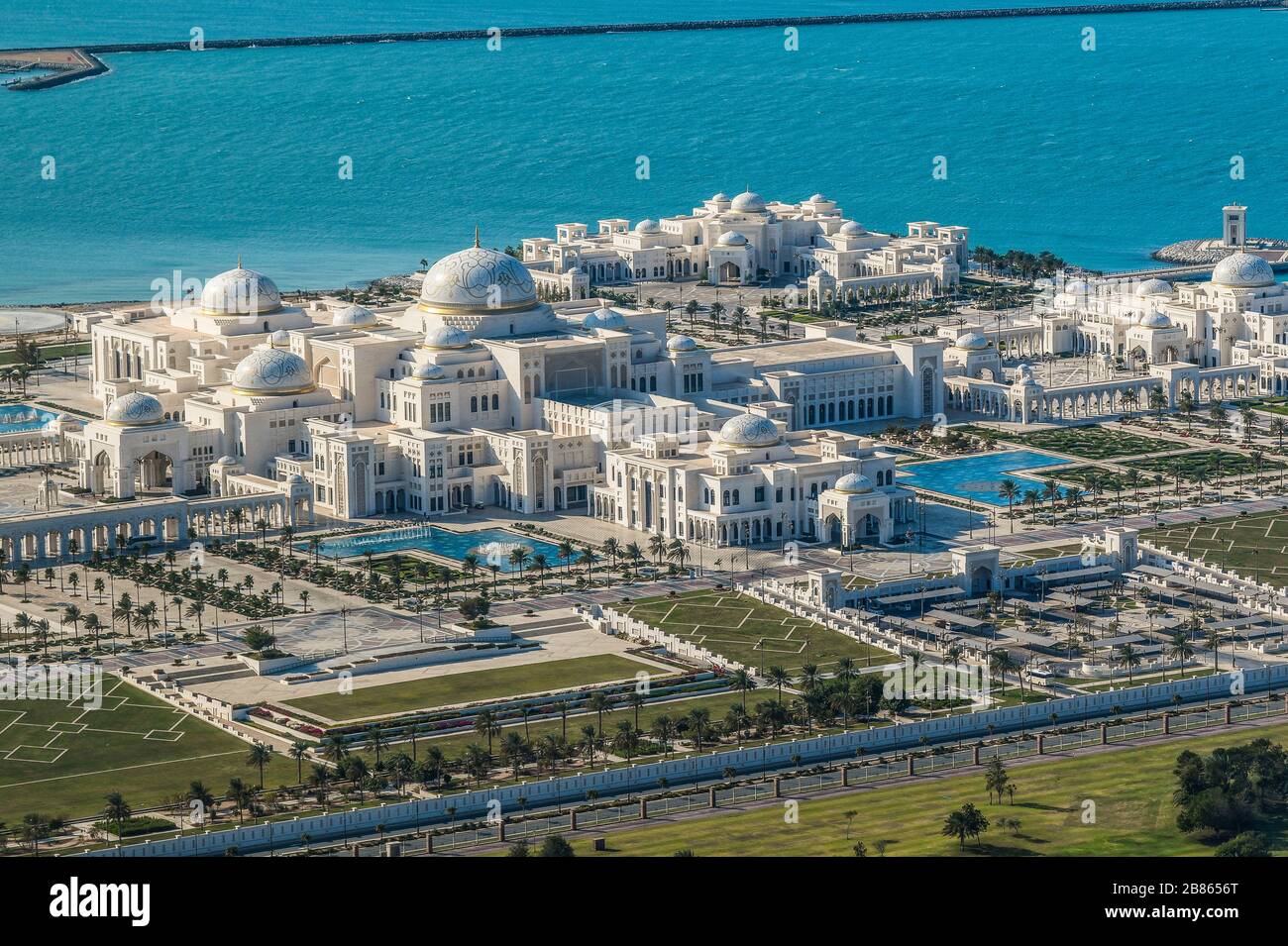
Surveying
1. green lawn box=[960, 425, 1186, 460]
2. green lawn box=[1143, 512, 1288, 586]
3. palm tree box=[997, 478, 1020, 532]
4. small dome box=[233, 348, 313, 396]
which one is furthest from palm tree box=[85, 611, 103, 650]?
green lawn box=[960, 425, 1186, 460]

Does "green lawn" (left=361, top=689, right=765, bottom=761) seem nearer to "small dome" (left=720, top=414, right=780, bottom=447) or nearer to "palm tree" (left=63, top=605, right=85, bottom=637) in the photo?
"palm tree" (left=63, top=605, right=85, bottom=637)

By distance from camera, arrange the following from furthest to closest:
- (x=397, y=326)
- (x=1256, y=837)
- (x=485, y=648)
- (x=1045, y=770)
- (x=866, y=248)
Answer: (x=866, y=248) → (x=397, y=326) → (x=485, y=648) → (x=1045, y=770) → (x=1256, y=837)

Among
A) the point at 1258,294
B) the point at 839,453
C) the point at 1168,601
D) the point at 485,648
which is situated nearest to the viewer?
the point at 485,648

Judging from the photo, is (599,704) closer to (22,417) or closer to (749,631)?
(749,631)

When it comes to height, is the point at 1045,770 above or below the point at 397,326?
below

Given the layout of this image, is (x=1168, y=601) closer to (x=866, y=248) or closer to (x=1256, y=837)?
(x=1256, y=837)
